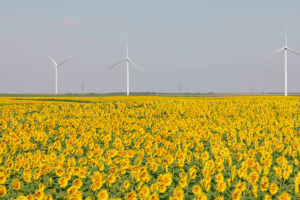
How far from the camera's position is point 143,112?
23.8 metres

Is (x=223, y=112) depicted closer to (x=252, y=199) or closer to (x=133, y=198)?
(x=252, y=199)

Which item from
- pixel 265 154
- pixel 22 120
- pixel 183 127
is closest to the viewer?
pixel 265 154

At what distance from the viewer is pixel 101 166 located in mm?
8633

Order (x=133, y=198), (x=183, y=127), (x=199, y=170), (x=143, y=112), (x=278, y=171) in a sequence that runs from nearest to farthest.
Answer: (x=133, y=198), (x=278, y=171), (x=199, y=170), (x=183, y=127), (x=143, y=112)

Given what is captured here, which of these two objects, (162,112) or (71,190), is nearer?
(71,190)

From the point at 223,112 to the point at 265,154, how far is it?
48.6ft

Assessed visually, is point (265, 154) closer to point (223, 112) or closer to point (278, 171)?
point (278, 171)

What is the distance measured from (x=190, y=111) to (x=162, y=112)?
1.98 metres

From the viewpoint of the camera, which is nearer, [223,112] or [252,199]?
[252,199]

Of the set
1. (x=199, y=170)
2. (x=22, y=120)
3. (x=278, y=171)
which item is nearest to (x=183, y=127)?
(x=199, y=170)

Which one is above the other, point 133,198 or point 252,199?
point 133,198

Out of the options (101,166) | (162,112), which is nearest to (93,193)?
(101,166)

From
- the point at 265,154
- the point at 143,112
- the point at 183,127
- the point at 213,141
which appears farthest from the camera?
the point at 143,112

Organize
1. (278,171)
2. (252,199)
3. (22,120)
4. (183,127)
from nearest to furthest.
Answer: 1. (252,199)
2. (278,171)
3. (183,127)
4. (22,120)
